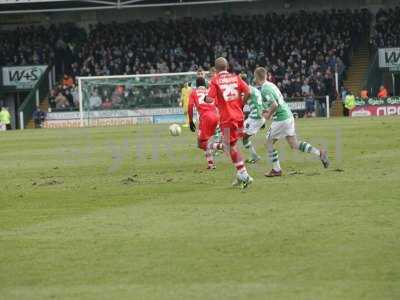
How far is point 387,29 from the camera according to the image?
57000 millimetres

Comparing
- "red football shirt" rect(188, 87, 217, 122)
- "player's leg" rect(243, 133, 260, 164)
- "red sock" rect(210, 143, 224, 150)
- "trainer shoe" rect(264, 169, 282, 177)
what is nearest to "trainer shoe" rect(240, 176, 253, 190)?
"trainer shoe" rect(264, 169, 282, 177)

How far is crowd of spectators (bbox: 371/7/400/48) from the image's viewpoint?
56.1m

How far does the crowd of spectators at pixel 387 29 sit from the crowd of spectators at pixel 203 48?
1142mm

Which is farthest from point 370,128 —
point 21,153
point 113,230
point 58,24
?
point 58,24

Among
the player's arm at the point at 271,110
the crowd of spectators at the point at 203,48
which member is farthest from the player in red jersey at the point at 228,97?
the crowd of spectators at the point at 203,48

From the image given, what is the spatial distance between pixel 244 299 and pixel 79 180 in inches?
471

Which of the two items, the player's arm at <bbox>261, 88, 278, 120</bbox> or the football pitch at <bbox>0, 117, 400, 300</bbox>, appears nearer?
the football pitch at <bbox>0, 117, 400, 300</bbox>

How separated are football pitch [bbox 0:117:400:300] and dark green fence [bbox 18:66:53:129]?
3443 centimetres

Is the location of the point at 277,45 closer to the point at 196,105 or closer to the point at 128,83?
the point at 128,83

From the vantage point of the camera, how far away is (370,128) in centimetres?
3478

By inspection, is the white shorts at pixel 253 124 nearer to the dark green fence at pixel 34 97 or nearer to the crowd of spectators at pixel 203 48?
the crowd of spectators at pixel 203 48

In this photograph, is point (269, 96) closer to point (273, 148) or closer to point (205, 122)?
point (273, 148)

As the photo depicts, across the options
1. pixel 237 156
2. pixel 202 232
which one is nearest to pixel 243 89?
pixel 237 156

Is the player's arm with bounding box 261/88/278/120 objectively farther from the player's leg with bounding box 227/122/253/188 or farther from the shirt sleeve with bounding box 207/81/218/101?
the shirt sleeve with bounding box 207/81/218/101
